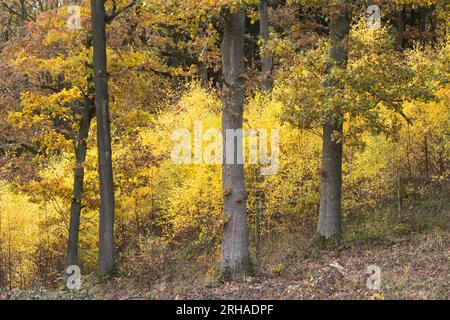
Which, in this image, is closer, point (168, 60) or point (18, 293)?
point (18, 293)

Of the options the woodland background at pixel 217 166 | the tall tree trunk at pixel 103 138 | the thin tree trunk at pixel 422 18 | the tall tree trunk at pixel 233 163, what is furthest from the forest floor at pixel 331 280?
the thin tree trunk at pixel 422 18

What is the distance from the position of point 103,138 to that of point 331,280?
20.8ft

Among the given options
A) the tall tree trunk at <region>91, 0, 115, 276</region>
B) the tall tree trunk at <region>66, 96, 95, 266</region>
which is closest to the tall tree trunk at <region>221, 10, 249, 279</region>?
the tall tree trunk at <region>91, 0, 115, 276</region>

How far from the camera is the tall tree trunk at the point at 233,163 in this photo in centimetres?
1114

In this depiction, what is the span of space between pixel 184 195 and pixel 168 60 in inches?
548

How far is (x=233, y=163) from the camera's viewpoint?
37.0ft

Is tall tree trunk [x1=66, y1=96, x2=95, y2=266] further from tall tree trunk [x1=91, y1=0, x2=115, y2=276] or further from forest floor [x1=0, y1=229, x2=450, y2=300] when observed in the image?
forest floor [x1=0, y1=229, x2=450, y2=300]

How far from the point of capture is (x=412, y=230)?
15.1m

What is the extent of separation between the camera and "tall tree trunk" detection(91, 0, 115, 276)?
43.5 ft

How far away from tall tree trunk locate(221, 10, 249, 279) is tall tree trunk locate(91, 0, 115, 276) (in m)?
3.31

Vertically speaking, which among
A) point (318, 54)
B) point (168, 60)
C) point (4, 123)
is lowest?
point (4, 123)

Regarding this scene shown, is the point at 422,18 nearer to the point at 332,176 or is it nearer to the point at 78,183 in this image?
the point at 332,176
